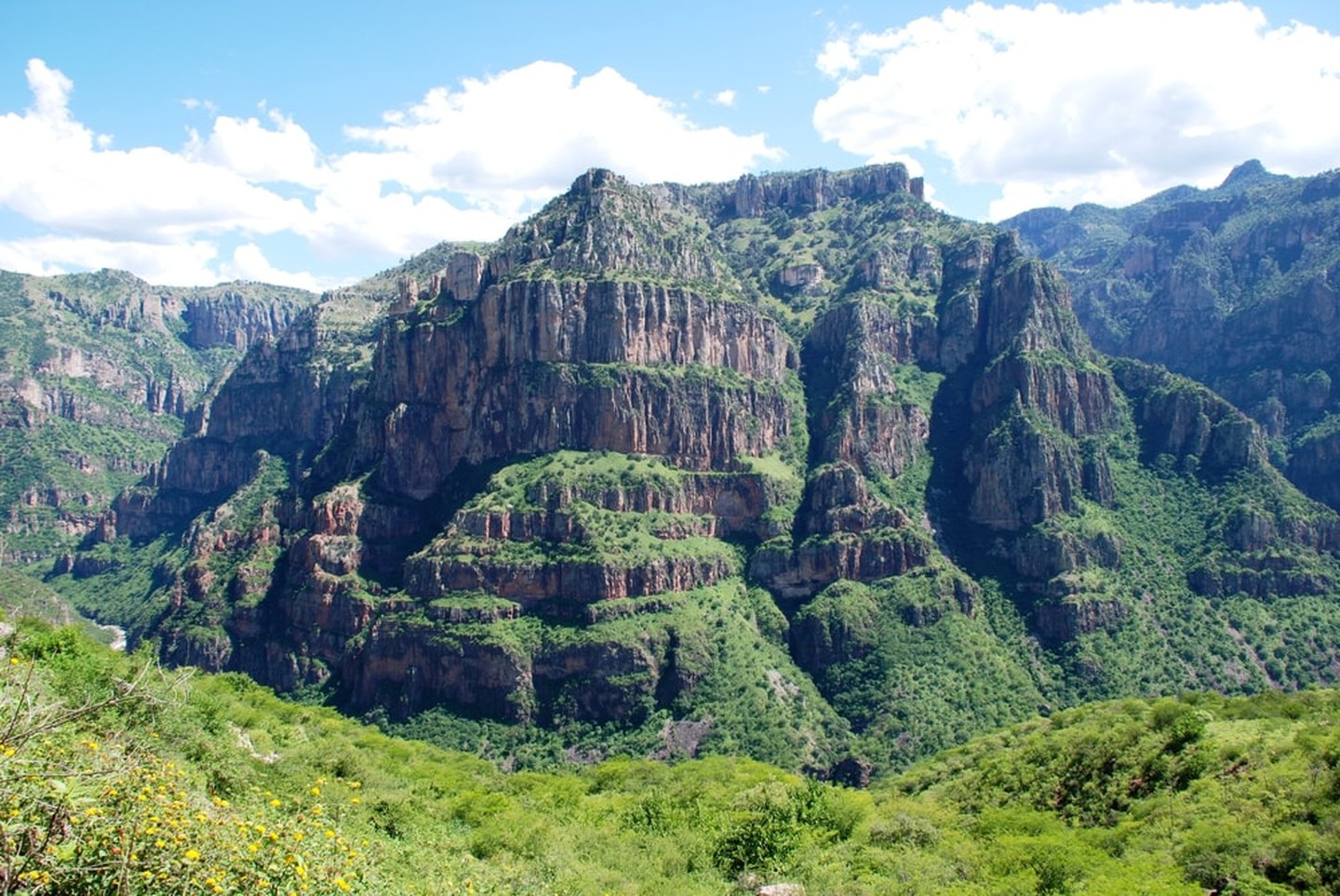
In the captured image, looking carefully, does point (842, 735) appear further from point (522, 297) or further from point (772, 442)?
point (522, 297)

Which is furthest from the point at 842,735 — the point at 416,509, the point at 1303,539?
the point at 1303,539

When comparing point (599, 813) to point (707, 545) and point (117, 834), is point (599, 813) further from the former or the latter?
point (707, 545)

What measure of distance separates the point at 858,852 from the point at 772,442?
13877 centimetres

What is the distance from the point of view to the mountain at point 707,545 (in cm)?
13800

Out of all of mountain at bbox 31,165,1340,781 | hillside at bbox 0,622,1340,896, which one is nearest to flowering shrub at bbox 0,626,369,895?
hillside at bbox 0,622,1340,896

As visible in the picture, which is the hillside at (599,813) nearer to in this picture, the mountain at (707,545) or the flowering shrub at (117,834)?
the flowering shrub at (117,834)

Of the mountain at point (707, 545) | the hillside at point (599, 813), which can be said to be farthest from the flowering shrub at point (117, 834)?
the mountain at point (707, 545)

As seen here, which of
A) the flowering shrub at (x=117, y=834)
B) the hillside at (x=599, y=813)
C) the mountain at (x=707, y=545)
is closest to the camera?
the flowering shrub at (x=117, y=834)

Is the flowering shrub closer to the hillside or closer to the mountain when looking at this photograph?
the hillside

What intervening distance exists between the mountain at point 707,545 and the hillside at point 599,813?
2228 inches

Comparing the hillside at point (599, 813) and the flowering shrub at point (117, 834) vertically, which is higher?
the flowering shrub at point (117, 834)

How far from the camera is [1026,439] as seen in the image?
17912cm

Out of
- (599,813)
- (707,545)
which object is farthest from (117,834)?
(707,545)

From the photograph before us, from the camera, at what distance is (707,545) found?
162 meters
